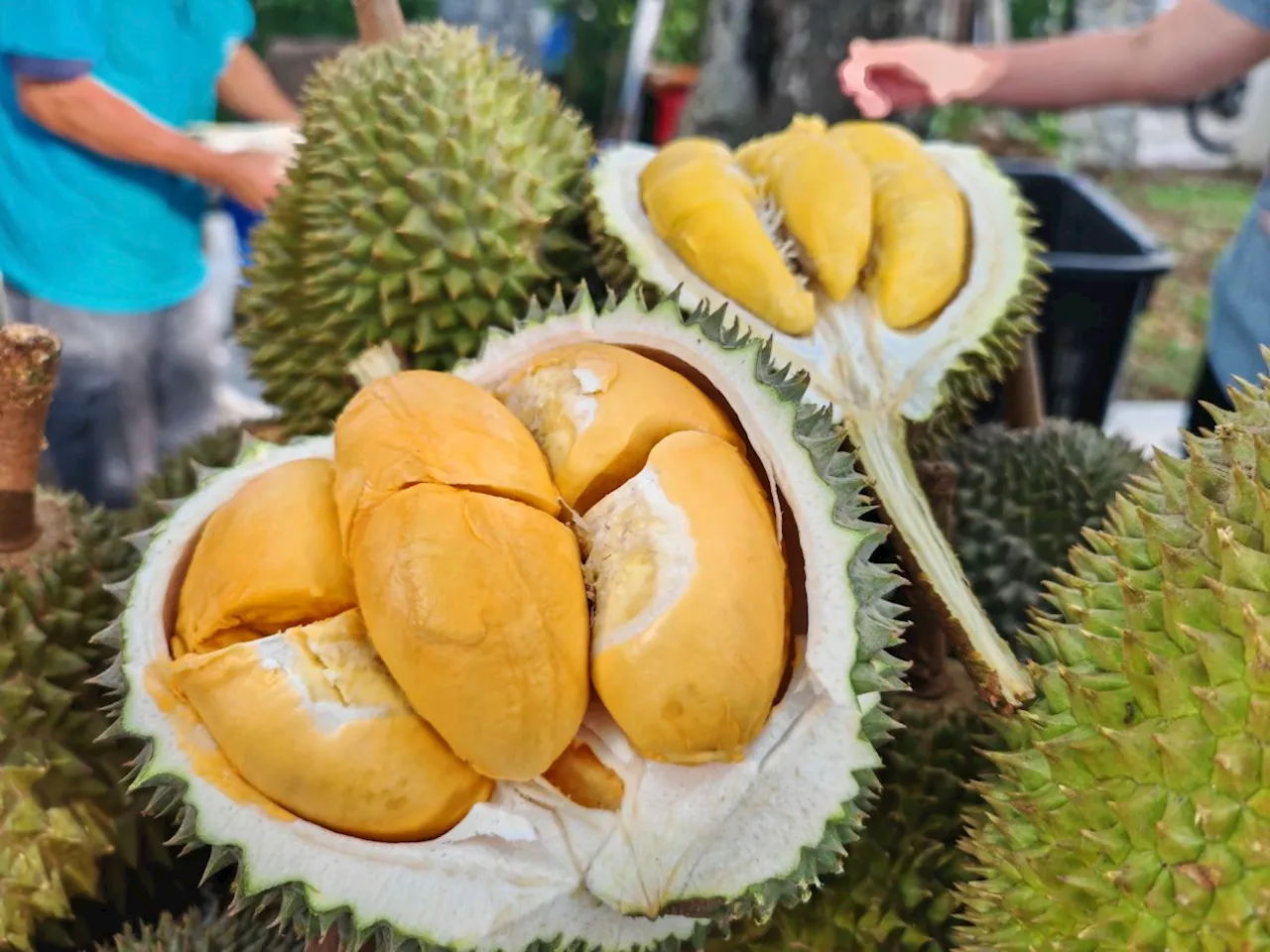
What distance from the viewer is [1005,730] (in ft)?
2.65

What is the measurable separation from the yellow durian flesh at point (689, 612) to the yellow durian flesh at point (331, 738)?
137 mm

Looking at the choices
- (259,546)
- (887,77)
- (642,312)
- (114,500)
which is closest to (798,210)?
(642,312)

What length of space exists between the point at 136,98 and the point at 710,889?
2200mm

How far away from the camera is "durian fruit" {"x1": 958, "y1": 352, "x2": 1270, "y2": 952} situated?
61cm

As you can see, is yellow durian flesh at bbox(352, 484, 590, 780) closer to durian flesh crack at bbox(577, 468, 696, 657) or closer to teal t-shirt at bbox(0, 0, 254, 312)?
durian flesh crack at bbox(577, 468, 696, 657)

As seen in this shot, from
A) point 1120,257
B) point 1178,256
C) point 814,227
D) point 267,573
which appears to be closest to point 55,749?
point 267,573

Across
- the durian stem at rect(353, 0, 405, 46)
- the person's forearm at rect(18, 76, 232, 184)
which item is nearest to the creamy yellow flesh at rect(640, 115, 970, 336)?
the durian stem at rect(353, 0, 405, 46)

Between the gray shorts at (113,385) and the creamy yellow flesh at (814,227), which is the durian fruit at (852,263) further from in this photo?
the gray shorts at (113,385)

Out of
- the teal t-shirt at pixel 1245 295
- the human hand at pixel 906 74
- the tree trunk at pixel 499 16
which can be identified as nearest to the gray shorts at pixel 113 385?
the tree trunk at pixel 499 16

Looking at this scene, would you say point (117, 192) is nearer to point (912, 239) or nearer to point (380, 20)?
point (380, 20)

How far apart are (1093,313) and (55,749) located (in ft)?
5.74

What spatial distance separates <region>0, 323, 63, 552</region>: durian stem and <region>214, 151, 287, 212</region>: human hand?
1.02 metres

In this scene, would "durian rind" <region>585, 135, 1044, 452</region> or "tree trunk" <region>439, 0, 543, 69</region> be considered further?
"tree trunk" <region>439, 0, 543, 69</region>

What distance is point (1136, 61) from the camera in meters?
1.83
